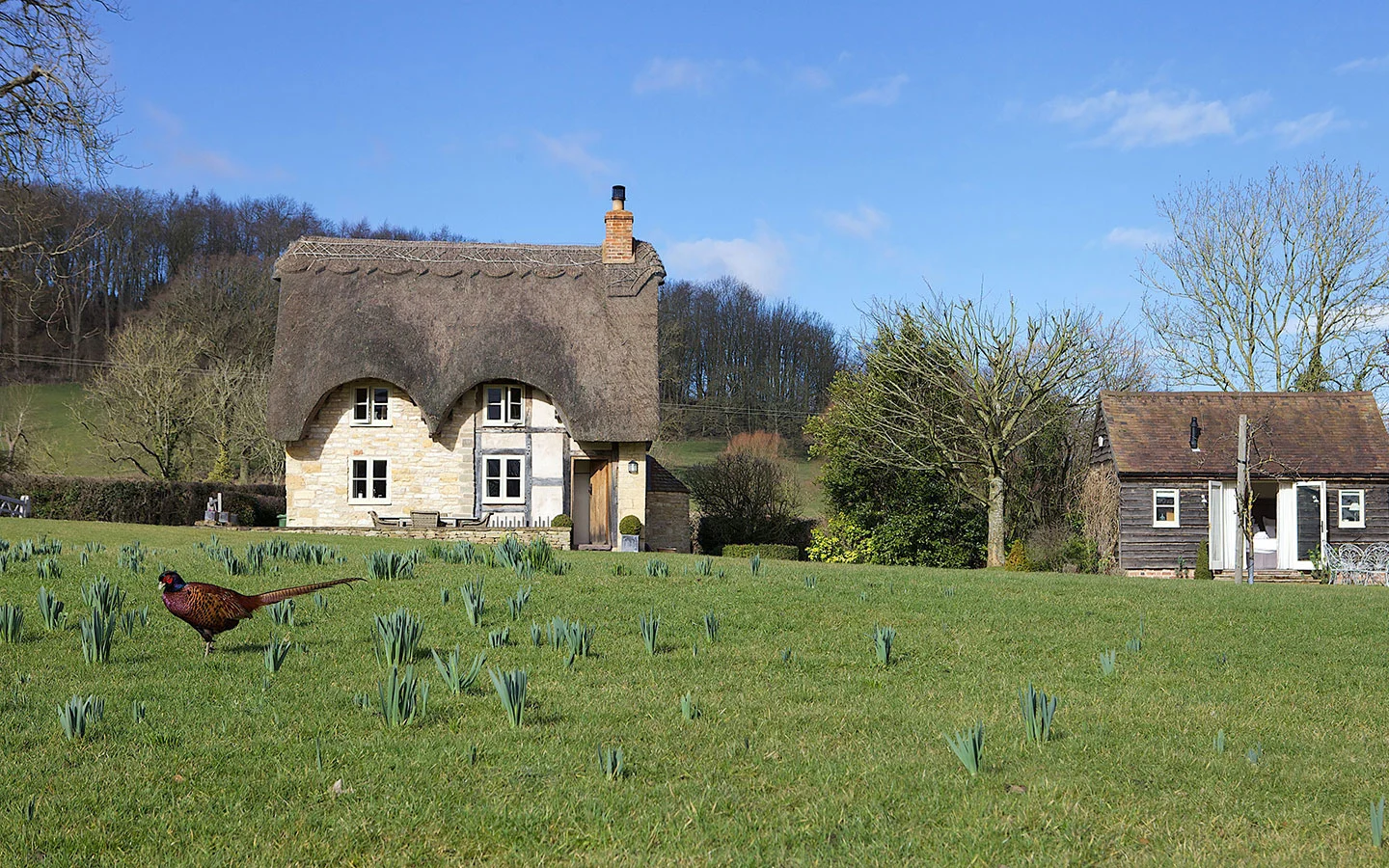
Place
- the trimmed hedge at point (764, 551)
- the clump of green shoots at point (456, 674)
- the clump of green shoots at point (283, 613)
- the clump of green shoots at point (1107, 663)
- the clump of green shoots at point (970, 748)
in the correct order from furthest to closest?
1. the trimmed hedge at point (764, 551)
2. the clump of green shoots at point (283, 613)
3. the clump of green shoots at point (1107, 663)
4. the clump of green shoots at point (456, 674)
5. the clump of green shoots at point (970, 748)

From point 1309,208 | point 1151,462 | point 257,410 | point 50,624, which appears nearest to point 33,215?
point 50,624

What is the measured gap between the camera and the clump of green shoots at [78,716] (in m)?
4.91

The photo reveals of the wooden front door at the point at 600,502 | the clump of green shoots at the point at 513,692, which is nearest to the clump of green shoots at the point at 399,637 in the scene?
the clump of green shoots at the point at 513,692

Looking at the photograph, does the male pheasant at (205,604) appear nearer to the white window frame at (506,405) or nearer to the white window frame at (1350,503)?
the white window frame at (506,405)

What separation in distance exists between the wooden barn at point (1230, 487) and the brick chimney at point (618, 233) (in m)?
12.7

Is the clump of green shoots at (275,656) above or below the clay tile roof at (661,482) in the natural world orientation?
below

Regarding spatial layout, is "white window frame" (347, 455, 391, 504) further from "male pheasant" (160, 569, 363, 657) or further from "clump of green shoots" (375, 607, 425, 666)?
"clump of green shoots" (375, 607, 425, 666)

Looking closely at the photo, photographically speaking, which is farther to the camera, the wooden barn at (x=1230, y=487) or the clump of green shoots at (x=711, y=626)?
the wooden barn at (x=1230, y=487)

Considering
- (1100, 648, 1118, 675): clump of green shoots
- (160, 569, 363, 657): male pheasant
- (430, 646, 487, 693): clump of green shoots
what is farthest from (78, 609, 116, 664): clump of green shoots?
(1100, 648, 1118, 675): clump of green shoots

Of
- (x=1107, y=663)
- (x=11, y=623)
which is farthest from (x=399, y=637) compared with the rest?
(x=1107, y=663)

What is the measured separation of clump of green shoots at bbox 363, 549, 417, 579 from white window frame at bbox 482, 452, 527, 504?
16.3 metres

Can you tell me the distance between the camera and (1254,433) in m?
26.9

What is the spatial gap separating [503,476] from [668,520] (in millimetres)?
4928

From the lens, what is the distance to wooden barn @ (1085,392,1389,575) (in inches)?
1029
